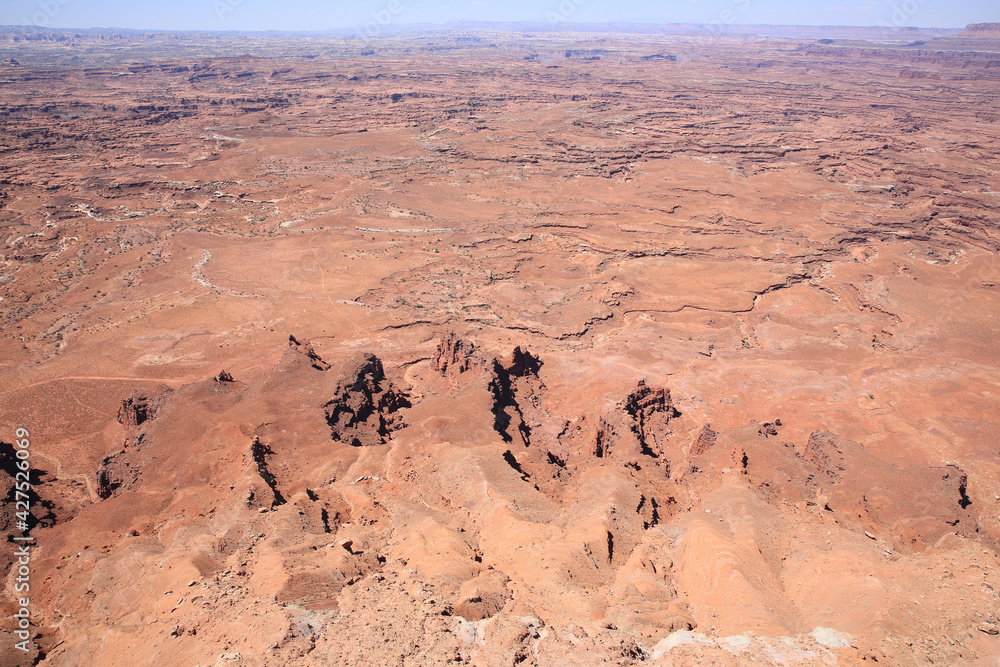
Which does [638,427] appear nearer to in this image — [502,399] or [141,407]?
[502,399]

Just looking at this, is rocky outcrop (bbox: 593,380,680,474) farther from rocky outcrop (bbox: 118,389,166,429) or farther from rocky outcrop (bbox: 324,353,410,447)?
rocky outcrop (bbox: 118,389,166,429)

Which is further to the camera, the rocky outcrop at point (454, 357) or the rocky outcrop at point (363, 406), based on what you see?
the rocky outcrop at point (454, 357)

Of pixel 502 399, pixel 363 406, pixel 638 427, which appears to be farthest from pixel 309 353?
pixel 638 427

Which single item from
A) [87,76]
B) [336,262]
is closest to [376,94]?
[87,76]

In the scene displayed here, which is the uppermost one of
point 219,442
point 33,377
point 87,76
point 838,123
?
point 87,76

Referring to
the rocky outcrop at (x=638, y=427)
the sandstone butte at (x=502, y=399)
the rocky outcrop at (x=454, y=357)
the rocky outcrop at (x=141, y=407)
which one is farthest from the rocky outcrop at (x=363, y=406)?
the rocky outcrop at (x=638, y=427)

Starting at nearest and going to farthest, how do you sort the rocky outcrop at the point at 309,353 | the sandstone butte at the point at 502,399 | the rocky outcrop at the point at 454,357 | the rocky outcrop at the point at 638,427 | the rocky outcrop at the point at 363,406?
the sandstone butte at the point at 502,399, the rocky outcrop at the point at 363,406, the rocky outcrop at the point at 638,427, the rocky outcrop at the point at 309,353, the rocky outcrop at the point at 454,357

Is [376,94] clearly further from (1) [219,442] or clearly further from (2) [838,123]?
(1) [219,442]

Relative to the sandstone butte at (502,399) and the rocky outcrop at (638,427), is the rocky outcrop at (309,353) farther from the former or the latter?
the rocky outcrop at (638,427)
